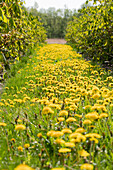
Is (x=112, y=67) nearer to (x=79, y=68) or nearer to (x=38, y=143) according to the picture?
(x=79, y=68)

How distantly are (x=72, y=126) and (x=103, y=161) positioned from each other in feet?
2.05

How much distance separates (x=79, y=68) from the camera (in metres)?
5.02

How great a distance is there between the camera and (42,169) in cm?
124

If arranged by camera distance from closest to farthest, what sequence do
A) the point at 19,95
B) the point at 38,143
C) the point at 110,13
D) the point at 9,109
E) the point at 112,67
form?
the point at 38,143 < the point at 9,109 < the point at 19,95 < the point at 110,13 < the point at 112,67

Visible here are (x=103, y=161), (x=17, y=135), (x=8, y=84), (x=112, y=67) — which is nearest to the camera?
(x=103, y=161)

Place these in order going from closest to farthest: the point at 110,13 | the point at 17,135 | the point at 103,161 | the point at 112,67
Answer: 1. the point at 103,161
2. the point at 17,135
3. the point at 110,13
4. the point at 112,67

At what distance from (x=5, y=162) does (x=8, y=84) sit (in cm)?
329

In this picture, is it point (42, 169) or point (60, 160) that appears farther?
point (60, 160)

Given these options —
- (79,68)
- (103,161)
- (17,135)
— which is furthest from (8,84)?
(103,161)

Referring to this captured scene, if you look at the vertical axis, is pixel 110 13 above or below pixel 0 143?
above

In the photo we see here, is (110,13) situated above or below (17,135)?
above

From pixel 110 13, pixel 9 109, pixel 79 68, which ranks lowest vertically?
pixel 9 109

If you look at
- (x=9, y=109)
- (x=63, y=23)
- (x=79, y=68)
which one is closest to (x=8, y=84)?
(x=9, y=109)

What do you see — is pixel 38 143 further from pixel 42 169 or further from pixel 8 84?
pixel 8 84
